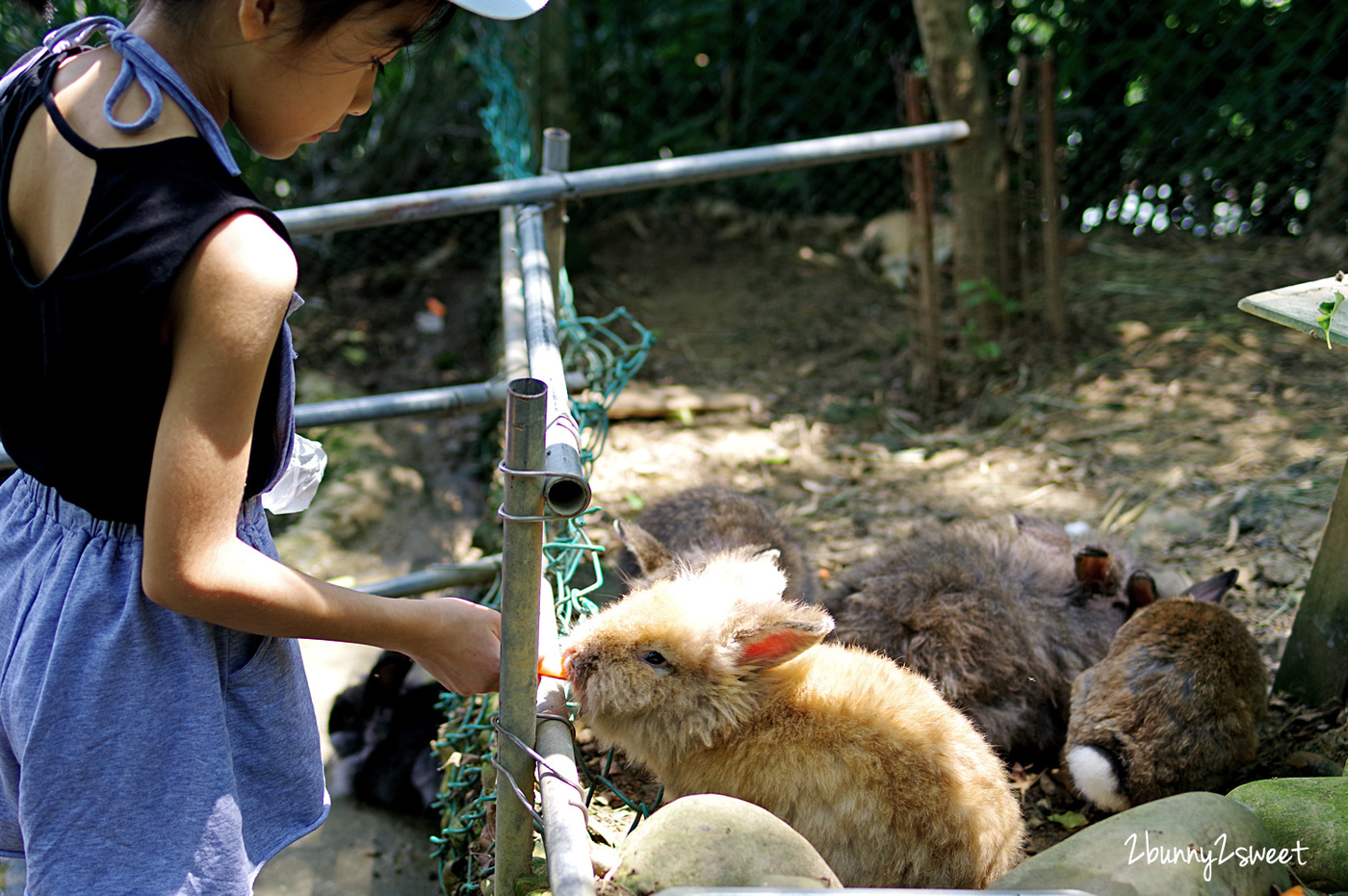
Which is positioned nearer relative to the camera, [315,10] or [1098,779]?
[315,10]

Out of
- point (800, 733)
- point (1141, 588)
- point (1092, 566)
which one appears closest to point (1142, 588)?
point (1141, 588)

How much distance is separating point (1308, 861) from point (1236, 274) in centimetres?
539

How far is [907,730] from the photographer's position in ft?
7.25

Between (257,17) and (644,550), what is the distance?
209cm

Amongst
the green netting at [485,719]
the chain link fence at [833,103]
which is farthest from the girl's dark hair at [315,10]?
the chain link fence at [833,103]

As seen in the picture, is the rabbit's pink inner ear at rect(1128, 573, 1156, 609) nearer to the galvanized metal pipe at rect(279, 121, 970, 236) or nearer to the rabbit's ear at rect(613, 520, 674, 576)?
the rabbit's ear at rect(613, 520, 674, 576)

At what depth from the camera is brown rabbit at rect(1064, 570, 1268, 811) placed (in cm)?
264

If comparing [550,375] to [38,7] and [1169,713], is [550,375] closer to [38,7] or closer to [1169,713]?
[38,7]

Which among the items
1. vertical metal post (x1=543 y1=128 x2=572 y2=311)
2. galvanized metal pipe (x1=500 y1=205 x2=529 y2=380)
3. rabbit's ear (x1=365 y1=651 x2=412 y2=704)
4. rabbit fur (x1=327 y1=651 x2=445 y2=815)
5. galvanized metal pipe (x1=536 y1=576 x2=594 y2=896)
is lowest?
rabbit fur (x1=327 y1=651 x2=445 y2=815)

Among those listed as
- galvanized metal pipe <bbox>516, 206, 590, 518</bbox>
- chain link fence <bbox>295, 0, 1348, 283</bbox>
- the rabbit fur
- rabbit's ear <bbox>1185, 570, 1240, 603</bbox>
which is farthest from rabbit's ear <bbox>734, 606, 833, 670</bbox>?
chain link fence <bbox>295, 0, 1348, 283</bbox>

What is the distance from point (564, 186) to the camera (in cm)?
300

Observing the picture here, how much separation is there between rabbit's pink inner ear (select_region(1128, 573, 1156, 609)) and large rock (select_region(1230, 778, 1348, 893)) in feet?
3.05

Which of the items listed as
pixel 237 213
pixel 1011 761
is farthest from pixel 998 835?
pixel 237 213

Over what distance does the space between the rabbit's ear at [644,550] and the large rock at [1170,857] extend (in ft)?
4.62
